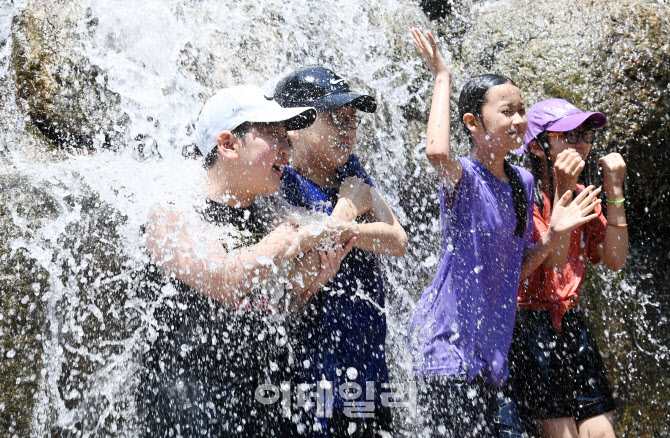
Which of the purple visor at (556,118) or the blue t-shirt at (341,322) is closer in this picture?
the blue t-shirt at (341,322)

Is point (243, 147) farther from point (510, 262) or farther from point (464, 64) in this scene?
point (464, 64)

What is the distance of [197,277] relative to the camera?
2.00 meters

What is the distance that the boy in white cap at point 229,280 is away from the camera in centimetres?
A: 195

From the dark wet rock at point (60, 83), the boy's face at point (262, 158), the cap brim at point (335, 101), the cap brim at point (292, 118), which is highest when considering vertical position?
the dark wet rock at point (60, 83)

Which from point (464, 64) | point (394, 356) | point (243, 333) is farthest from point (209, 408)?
point (464, 64)

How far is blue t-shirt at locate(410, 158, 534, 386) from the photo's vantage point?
2525 mm

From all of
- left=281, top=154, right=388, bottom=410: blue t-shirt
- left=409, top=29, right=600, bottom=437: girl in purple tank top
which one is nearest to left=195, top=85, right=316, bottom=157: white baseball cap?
left=281, top=154, right=388, bottom=410: blue t-shirt

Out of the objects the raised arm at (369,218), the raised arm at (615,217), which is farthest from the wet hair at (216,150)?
the raised arm at (615,217)

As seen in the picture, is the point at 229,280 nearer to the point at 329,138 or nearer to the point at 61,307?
the point at 329,138

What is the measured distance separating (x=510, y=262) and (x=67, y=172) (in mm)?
2218

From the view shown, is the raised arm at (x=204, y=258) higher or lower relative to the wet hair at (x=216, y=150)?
lower

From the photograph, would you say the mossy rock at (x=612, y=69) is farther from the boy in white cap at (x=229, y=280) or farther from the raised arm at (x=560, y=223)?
the boy in white cap at (x=229, y=280)

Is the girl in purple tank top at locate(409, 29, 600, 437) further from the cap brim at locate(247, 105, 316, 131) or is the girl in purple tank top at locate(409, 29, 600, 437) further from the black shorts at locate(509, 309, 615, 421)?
the cap brim at locate(247, 105, 316, 131)

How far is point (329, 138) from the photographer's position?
2.48 m
